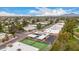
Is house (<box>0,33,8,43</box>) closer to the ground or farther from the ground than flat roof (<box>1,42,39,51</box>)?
farther from the ground

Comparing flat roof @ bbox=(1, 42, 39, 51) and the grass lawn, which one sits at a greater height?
the grass lawn

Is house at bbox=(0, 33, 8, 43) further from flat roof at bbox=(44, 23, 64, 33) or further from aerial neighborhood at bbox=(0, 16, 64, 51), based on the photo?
flat roof at bbox=(44, 23, 64, 33)

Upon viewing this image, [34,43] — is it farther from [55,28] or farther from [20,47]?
[55,28]

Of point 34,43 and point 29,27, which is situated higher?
point 29,27

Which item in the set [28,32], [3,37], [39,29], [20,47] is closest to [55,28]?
[39,29]

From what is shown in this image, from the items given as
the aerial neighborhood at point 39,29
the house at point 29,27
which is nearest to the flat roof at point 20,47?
the aerial neighborhood at point 39,29

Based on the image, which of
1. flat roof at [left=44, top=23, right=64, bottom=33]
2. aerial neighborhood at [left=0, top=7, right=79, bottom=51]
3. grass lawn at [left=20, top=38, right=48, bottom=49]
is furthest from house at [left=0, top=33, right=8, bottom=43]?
flat roof at [left=44, top=23, right=64, bottom=33]

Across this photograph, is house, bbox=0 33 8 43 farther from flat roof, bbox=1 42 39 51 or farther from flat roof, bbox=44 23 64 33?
flat roof, bbox=44 23 64 33

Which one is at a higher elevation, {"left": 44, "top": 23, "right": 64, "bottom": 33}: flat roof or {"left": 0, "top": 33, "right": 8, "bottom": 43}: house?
{"left": 44, "top": 23, "right": 64, "bottom": 33}: flat roof

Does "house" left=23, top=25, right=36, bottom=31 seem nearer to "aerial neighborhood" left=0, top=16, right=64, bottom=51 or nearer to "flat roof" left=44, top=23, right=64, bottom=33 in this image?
"aerial neighborhood" left=0, top=16, right=64, bottom=51

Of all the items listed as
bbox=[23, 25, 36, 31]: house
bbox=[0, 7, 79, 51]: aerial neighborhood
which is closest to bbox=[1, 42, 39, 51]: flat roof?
bbox=[0, 7, 79, 51]: aerial neighborhood

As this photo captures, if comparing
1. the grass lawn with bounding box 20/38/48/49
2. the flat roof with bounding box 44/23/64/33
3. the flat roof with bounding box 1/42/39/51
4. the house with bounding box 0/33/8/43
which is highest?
the flat roof with bounding box 44/23/64/33
